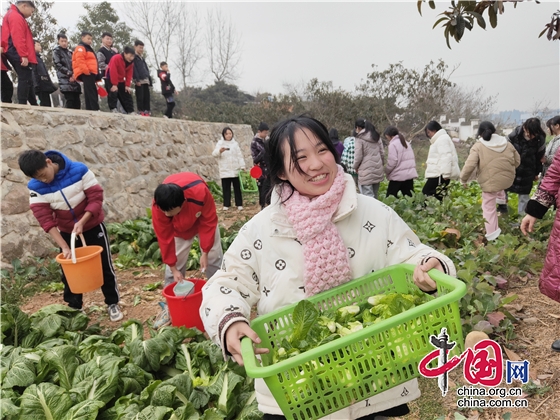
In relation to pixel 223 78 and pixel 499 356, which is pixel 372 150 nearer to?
pixel 499 356

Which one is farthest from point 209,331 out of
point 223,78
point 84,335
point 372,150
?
point 223,78

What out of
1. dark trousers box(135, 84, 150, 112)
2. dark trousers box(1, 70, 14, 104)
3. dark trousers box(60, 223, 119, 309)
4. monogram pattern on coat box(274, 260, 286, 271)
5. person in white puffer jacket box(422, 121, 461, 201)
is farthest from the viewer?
dark trousers box(135, 84, 150, 112)

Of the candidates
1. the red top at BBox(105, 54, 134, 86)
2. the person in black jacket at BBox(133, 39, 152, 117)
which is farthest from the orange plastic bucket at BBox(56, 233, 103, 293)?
the person in black jacket at BBox(133, 39, 152, 117)

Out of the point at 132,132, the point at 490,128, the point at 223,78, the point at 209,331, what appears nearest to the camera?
the point at 209,331

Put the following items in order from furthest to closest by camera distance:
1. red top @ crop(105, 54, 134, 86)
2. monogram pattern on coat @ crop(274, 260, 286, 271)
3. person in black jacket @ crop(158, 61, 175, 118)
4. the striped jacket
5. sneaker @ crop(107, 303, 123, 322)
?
person in black jacket @ crop(158, 61, 175, 118) → red top @ crop(105, 54, 134, 86) → sneaker @ crop(107, 303, 123, 322) → the striped jacket → monogram pattern on coat @ crop(274, 260, 286, 271)

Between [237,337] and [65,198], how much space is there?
2.80m

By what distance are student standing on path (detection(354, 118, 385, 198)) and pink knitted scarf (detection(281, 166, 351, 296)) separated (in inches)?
210

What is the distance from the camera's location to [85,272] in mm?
3197

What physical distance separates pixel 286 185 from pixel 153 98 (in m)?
20.7

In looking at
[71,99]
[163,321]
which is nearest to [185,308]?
[163,321]

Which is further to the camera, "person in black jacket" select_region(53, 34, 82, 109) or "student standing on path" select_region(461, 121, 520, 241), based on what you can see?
"person in black jacket" select_region(53, 34, 82, 109)

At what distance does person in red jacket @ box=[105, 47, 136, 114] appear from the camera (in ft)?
27.0

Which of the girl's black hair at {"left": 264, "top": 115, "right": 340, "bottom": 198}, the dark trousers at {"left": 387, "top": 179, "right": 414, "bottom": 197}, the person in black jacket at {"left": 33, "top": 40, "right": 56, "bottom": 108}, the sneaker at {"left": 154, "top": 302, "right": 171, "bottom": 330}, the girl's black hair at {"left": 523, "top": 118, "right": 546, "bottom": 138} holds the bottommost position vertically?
the sneaker at {"left": 154, "top": 302, "right": 171, "bottom": 330}

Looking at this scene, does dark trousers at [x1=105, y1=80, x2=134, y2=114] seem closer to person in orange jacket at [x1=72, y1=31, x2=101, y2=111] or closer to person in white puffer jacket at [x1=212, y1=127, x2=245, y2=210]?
person in orange jacket at [x1=72, y1=31, x2=101, y2=111]
